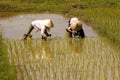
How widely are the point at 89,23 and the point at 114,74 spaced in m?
5.18

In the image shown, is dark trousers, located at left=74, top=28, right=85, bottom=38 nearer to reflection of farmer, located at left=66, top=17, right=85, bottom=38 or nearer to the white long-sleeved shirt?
reflection of farmer, located at left=66, top=17, right=85, bottom=38

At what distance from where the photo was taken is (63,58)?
288 inches

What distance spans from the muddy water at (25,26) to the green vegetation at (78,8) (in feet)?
1.77

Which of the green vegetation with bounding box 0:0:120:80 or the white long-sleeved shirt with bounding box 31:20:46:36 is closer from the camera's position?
the green vegetation with bounding box 0:0:120:80

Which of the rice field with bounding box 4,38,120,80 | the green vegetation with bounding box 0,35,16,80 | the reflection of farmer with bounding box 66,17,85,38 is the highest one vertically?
the reflection of farmer with bounding box 66,17,85,38

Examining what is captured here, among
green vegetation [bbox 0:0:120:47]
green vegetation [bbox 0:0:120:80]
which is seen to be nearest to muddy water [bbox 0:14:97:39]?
green vegetation [bbox 0:0:120:47]

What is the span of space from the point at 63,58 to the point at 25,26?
418cm

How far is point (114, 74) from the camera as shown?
6277 mm

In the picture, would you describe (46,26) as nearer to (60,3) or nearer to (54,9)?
(54,9)

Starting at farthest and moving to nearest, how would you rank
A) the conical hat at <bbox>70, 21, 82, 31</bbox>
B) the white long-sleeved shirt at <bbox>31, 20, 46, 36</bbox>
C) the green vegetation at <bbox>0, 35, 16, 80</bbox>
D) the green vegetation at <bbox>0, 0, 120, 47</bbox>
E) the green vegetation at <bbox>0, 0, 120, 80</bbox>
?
the green vegetation at <bbox>0, 0, 120, 47</bbox> → the conical hat at <bbox>70, 21, 82, 31</bbox> → the white long-sleeved shirt at <bbox>31, 20, 46, 36</bbox> → the green vegetation at <bbox>0, 0, 120, 80</bbox> → the green vegetation at <bbox>0, 35, 16, 80</bbox>

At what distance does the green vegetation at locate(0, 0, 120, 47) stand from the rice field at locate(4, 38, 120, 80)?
7.84 ft

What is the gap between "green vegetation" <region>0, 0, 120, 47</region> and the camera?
11469 millimetres

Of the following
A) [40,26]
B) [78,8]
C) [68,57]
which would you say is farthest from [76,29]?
[78,8]

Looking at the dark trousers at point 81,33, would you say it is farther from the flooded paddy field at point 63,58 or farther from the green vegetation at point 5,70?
the green vegetation at point 5,70
